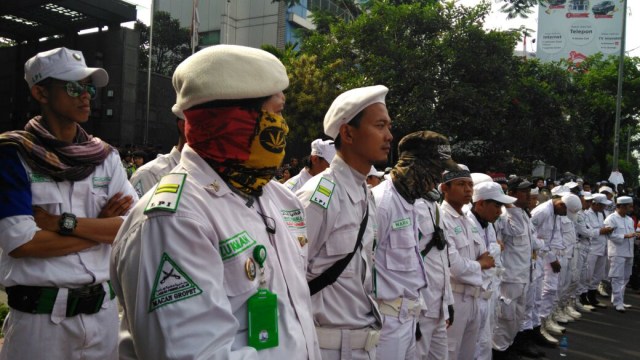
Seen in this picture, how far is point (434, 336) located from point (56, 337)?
299 centimetres

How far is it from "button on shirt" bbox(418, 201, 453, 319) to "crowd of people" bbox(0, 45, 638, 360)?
14 millimetres

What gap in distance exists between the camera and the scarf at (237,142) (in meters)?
1.82

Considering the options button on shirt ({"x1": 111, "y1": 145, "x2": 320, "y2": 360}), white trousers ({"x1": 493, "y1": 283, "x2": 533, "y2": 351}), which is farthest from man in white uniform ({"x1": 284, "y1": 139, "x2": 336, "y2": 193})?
button on shirt ({"x1": 111, "y1": 145, "x2": 320, "y2": 360})

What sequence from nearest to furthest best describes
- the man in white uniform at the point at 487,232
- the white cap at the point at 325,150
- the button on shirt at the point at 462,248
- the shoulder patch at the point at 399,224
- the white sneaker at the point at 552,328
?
the shoulder patch at the point at 399,224 → the button on shirt at the point at 462,248 → the man in white uniform at the point at 487,232 → the white cap at the point at 325,150 → the white sneaker at the point at 552,328

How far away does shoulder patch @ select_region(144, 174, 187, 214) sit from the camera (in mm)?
1605

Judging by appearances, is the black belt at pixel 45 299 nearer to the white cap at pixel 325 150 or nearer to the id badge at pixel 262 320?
the id badge at pixel 262 320

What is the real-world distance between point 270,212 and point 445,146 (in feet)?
10.6

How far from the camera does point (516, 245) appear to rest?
7.46 m

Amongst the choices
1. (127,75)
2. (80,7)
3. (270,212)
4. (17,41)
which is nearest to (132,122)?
(127,75)

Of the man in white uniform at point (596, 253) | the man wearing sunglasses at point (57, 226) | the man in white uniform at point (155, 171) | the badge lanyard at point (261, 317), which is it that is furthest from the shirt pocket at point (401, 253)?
the man in white uniform at point (596, 253)

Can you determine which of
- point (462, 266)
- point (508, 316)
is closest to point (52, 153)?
point (462, 266)

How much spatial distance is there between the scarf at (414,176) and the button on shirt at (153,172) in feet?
5.77

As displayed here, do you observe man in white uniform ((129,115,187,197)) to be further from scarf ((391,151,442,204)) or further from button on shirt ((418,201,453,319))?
button on shirt ((418,201,453,319))

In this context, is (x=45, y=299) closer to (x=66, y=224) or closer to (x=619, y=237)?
(x=66, y=224)
